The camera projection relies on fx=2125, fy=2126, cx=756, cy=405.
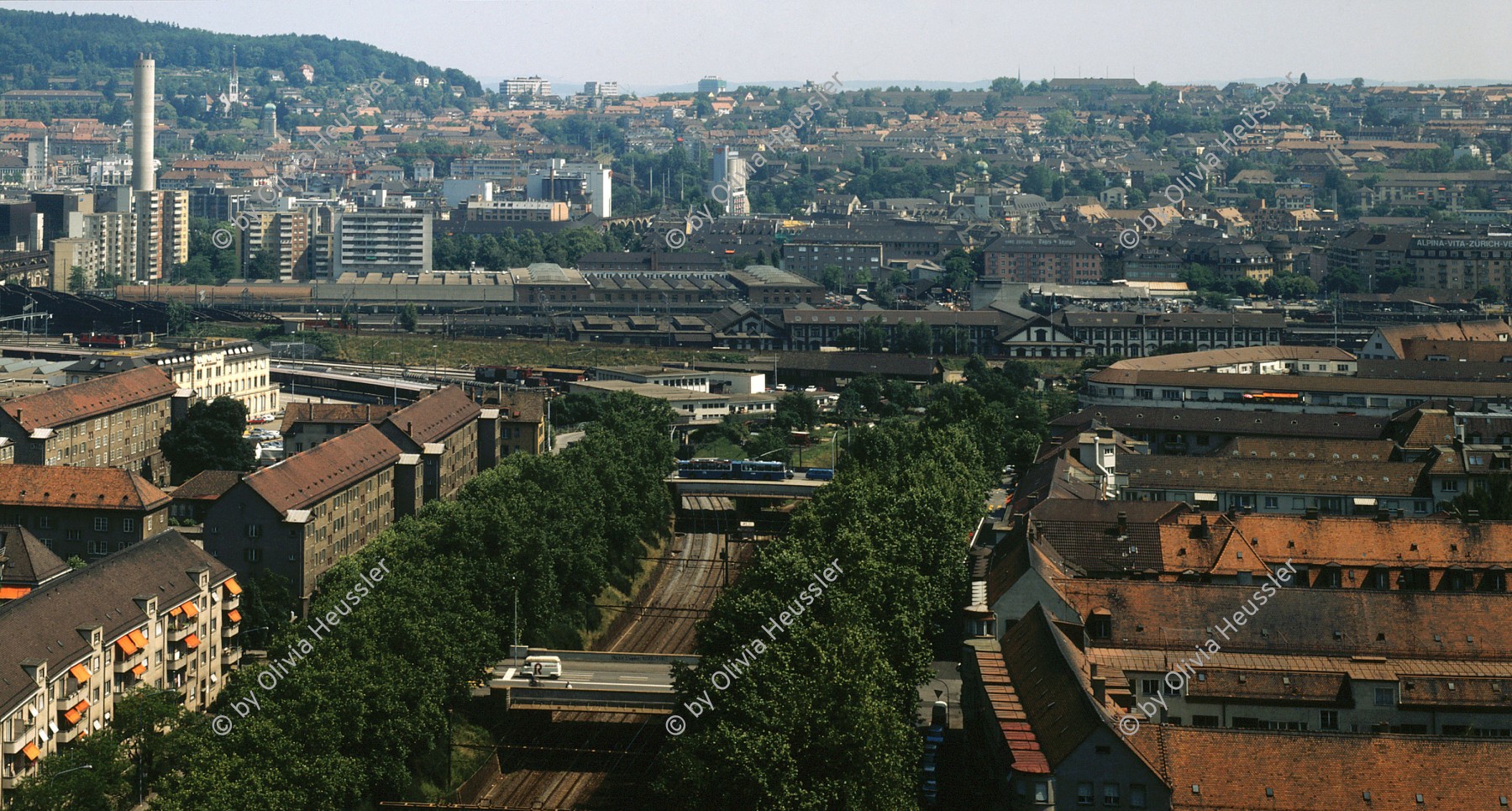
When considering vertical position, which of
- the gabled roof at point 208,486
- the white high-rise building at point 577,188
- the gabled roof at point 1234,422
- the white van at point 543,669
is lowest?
the white van at point 543,669

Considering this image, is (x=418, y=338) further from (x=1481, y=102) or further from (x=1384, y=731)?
(x=1481, y=102)

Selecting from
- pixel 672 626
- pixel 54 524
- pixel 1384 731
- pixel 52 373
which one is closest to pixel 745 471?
pixel 672 626

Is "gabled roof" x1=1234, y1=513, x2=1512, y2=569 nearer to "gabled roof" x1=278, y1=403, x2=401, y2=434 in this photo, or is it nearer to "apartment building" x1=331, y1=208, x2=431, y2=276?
"gabled roof" x1=278, y1=403, x2=401, y2=434

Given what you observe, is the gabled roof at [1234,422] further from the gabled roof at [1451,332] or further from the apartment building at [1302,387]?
the gabled roof at [1451,332]

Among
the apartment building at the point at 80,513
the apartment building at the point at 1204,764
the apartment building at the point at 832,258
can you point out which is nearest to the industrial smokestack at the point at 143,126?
the apartment building at the point at 832,258

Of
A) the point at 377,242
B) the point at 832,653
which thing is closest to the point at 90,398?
the point at 832,653
